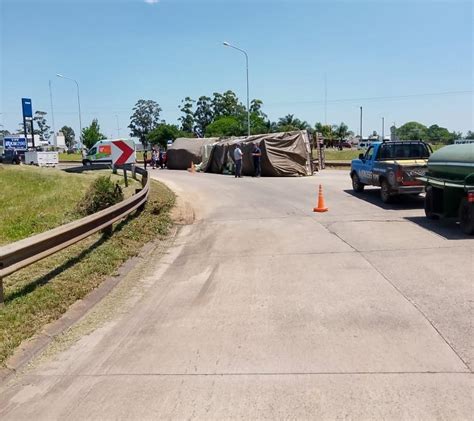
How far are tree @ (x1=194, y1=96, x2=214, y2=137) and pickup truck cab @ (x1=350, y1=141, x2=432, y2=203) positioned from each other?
103m

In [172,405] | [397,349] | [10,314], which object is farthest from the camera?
[10,314]

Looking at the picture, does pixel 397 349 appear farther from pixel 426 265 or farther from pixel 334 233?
pixel 334 233

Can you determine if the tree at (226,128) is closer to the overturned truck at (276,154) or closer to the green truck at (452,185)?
the overturned truck at (276,154)

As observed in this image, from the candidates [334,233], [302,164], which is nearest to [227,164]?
[302,164]

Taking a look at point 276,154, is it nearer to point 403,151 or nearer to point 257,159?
point 257,159

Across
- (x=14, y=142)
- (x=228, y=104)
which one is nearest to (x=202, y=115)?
(x=228, y=104)

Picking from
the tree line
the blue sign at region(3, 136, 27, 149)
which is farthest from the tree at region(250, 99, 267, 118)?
the blue sign at region(3, 136, 27, 149)

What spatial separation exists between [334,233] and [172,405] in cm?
722

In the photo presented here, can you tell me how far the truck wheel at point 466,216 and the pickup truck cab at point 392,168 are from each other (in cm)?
352

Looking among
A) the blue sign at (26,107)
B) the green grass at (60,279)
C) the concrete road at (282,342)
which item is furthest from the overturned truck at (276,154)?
the blue sign at (26,107)

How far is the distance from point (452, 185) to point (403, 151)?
220 inches

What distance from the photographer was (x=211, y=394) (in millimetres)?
4012

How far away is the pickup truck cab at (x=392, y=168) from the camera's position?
45.8ft

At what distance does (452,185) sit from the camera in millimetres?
10477
